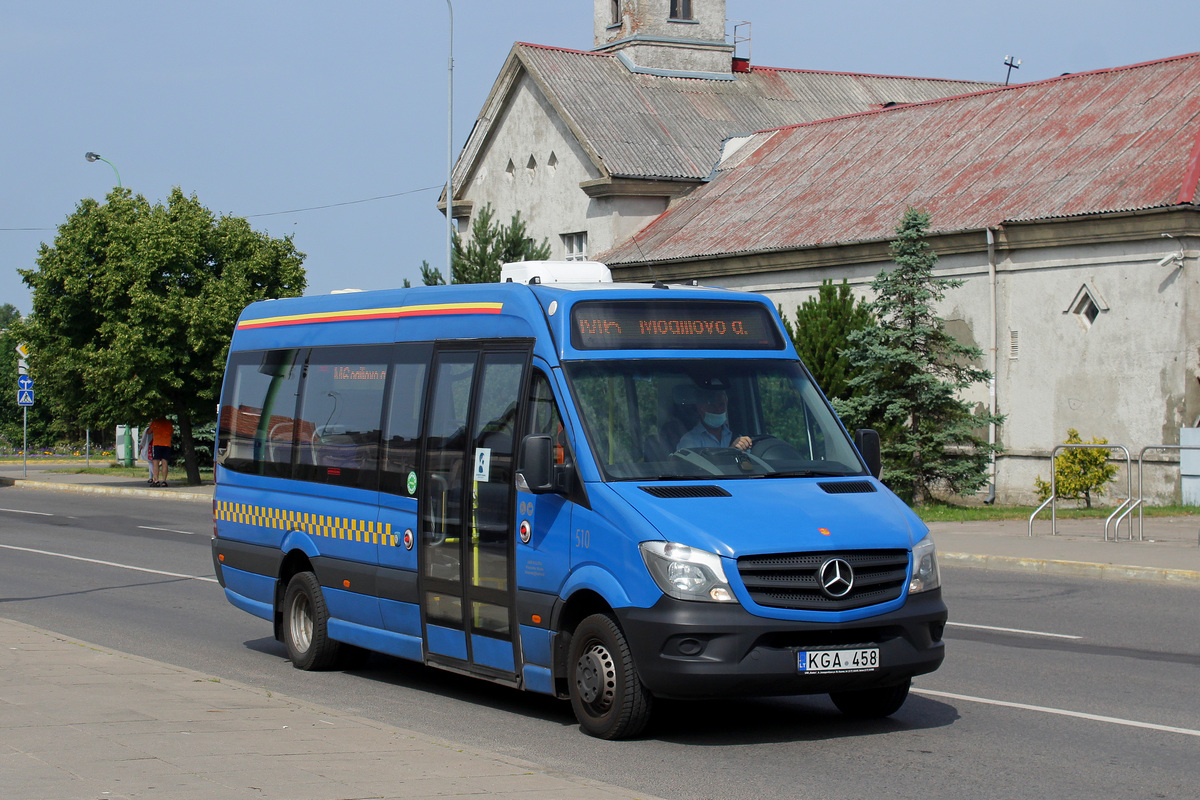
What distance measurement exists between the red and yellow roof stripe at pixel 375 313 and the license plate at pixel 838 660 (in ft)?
9.79

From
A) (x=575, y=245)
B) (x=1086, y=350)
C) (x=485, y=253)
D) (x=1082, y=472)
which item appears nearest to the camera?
(x=1082, y=472)

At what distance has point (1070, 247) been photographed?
27297 millimetres

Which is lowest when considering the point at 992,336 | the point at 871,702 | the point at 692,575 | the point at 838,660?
the point at 871,702

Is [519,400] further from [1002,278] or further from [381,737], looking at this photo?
[1002,278]

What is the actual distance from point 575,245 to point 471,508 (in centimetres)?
3507

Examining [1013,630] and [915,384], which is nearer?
[1013,630]

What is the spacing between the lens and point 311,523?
1045 cm

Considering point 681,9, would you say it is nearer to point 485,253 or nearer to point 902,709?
point 485,253

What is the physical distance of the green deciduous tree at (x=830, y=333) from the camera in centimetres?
2786

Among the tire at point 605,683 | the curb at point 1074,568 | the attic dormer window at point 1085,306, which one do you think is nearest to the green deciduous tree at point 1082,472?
the attic dormer window at point 1085,306

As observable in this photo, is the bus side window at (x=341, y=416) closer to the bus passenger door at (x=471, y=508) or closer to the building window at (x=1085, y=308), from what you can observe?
the bus passenger door at (x=471, y=508)

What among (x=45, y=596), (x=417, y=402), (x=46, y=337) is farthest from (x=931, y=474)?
(x=46, y=337)

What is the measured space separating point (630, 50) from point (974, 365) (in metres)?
22.3

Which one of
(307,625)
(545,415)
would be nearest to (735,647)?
(545,415)
